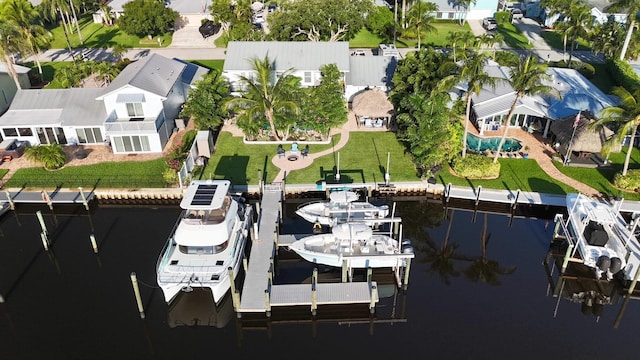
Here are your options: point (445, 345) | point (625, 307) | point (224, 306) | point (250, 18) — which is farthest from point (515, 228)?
point (250, 18)

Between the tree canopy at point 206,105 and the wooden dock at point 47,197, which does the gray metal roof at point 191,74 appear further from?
the wooden dock at point 47,197

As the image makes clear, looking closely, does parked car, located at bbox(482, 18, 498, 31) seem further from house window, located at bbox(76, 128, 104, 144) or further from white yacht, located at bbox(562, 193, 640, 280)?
house window, located at bbox(76, 128, 104, 144)

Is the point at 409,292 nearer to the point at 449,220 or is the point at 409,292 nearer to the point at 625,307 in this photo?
the point at 449,220

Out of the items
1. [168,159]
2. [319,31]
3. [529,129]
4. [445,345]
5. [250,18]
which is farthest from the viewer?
[250,18]

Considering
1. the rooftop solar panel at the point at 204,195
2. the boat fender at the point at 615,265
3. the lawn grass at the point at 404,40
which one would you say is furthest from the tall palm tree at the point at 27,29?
the boat fender at the point at 615,265

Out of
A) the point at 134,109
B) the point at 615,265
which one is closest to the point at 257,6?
the point at 134,109

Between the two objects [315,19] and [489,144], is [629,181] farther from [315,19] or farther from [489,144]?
[315,19]

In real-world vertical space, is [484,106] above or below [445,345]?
above
